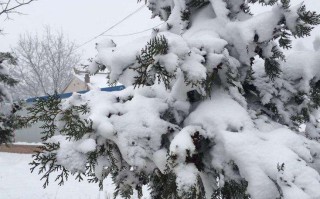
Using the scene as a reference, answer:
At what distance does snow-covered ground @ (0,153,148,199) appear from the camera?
36.7 ft

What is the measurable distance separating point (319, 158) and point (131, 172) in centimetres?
154

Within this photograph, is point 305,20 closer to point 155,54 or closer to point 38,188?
point 155,54

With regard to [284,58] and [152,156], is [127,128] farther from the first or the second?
[284,58]

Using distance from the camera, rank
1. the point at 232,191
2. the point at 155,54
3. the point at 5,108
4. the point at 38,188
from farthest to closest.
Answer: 1. the point at 38,188
2. the point at 5,108
3. the point at 232,191
4. the point at 155,54

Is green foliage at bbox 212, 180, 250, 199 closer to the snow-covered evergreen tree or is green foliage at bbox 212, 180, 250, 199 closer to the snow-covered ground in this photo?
the snow-covered evergreen tree

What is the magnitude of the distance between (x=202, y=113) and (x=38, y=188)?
37.2ft

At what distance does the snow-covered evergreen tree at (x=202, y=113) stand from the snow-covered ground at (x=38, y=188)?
297 inches

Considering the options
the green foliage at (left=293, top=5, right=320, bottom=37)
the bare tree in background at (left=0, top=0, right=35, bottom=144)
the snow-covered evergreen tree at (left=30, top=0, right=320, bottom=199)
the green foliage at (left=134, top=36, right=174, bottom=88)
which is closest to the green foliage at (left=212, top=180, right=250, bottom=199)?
the snow-covered evergreen tree at (left=30, top=0, right=320, bottom=199)

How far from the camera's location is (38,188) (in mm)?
12180

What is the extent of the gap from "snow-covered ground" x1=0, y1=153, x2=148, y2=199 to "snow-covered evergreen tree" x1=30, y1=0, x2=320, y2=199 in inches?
297

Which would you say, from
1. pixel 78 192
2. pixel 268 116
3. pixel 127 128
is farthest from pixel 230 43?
pixel 78 192

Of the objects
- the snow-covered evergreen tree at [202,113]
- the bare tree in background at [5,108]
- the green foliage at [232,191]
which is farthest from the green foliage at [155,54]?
the bare tree in background at [5,108]

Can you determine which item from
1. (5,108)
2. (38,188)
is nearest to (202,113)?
(5,108)

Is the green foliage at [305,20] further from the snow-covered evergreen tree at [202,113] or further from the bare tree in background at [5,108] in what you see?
the bare tree in background at [5,108]
